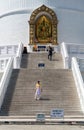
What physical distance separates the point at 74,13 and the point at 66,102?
60.0 ft

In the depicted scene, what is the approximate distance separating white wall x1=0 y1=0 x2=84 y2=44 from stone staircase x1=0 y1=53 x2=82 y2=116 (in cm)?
1202

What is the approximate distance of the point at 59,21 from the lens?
38.9m

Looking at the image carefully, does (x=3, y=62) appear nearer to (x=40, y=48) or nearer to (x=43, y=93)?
(x=43, y=93)

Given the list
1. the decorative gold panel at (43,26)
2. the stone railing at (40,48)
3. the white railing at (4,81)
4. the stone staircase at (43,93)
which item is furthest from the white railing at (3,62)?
the decorative gold panel at (43,26)

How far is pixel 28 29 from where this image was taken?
38688 millimetres

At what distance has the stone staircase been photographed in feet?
69.3

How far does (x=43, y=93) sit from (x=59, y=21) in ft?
54.3

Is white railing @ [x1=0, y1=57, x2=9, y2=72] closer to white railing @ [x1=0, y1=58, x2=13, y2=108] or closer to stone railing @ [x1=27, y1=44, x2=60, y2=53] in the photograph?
white railing @ [x1=0, y1=58, x2=13, y2=108]

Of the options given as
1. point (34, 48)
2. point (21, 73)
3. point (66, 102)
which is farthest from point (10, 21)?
point (66, 102)

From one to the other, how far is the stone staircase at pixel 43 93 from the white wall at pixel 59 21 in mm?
12019

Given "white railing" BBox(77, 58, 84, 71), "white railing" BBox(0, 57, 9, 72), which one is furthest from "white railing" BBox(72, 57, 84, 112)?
"white railing" BBox(0, 57, 9, 72)

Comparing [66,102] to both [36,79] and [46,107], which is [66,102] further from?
[36,79]
